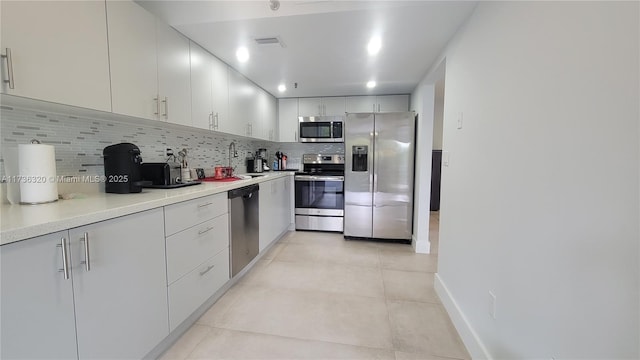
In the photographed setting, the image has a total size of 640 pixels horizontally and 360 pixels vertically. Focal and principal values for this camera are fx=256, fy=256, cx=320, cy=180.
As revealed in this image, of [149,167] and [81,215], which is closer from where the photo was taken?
[81,215]

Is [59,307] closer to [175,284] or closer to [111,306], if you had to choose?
[111,306]

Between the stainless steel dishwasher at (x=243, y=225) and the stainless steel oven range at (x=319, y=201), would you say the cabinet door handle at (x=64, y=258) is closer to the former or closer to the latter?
the stainless steel dishwasher at (x=243, y=225)

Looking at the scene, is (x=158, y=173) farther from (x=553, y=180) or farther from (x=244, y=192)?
(x=553, y=180)

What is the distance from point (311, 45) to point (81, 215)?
6.32 feet

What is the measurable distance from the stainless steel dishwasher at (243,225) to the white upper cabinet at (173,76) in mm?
738

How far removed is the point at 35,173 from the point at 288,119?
321 centimetres

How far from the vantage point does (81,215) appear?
40.3 inches

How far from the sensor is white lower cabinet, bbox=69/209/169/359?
41.2 inches

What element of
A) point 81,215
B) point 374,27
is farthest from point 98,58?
point 374,27

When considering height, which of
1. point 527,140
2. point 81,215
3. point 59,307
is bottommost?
point 59,307

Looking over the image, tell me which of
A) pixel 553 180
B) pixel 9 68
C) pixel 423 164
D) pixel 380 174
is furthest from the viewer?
pixel 380 174

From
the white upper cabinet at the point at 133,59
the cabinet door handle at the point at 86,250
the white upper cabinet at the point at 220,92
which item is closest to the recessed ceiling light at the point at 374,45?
the white upper cabinet at the point at 220,92

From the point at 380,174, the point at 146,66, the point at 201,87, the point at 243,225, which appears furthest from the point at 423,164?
the point at 146,66

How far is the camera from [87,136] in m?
1.65
